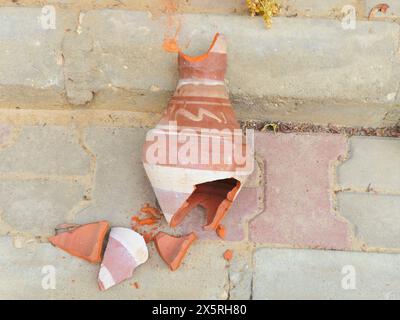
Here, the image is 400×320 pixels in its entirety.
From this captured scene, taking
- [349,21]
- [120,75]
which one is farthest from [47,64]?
[349,21]

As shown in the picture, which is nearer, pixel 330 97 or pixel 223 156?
pixel 223 156

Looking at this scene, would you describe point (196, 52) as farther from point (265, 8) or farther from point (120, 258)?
point (120, 258)

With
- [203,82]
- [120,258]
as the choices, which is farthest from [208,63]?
[120,258]

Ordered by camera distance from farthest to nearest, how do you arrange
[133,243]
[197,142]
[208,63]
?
[133,243]
[208,63]
[197,142]

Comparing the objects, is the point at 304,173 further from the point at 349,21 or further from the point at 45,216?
the point at 45,216

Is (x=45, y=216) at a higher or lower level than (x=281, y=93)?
lower

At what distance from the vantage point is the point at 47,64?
237 centimetres

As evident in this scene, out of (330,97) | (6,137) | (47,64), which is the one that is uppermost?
(47,64)

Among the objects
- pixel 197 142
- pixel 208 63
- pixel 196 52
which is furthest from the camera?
pixel 196 52

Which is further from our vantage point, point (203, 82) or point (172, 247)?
point (172, 247)

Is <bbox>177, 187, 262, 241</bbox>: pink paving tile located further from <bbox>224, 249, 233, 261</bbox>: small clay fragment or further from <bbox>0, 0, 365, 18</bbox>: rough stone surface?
<bbox>0, 0, 365, 18</bbox>: rough stone surface

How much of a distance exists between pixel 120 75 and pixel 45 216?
2.66 ft

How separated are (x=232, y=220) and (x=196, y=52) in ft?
2.85

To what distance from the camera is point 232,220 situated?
2379 millimetres
